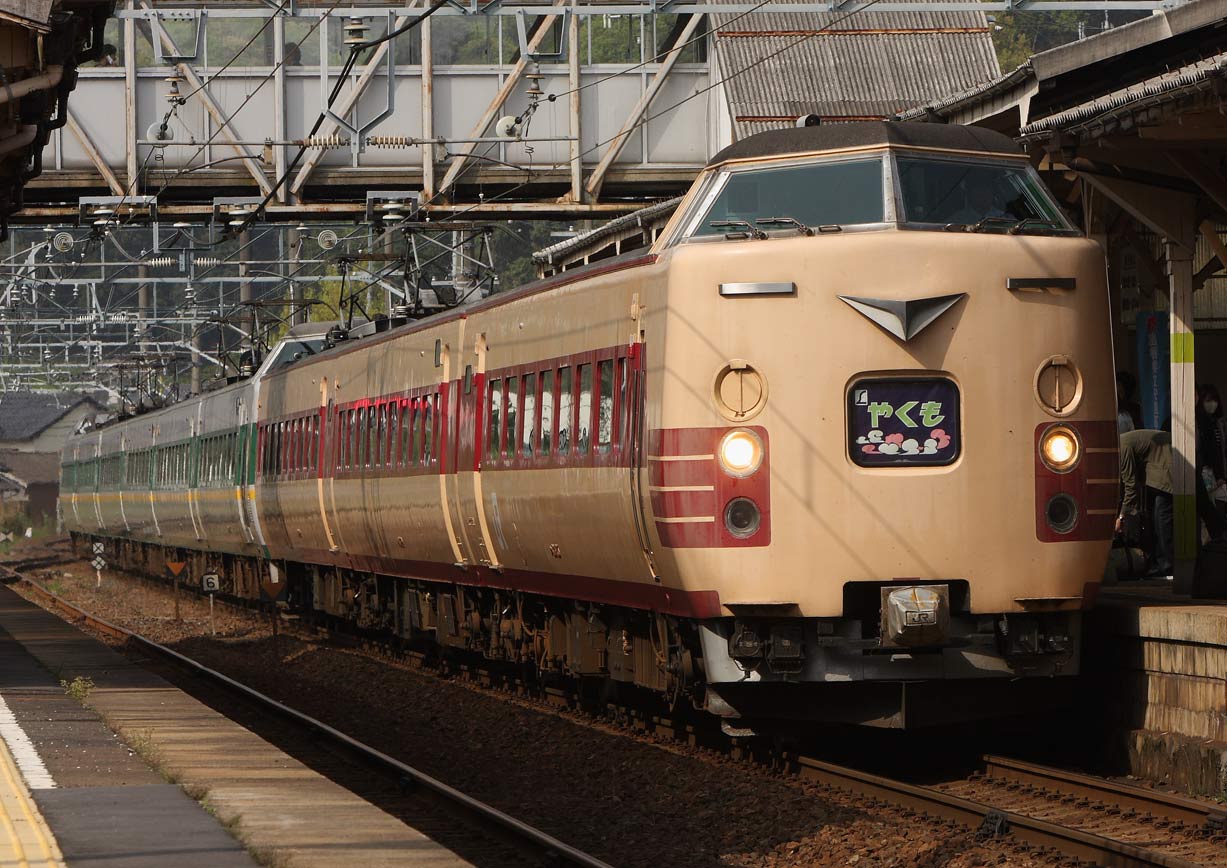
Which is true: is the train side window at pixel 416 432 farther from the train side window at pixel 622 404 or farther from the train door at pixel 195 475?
the train door at pixel 195 475

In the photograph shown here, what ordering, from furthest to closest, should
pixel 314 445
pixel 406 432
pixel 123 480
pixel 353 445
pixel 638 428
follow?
pixel 123 480 → pixel 314 445 → pixel 353 445 → pixel 406 432 → pixel 638 428

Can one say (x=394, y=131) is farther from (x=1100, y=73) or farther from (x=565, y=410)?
(x=565, y=410)

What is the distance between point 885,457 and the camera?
34.8 feet

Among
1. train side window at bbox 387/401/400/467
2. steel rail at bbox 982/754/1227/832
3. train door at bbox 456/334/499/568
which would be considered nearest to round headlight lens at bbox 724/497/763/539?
steel rail at bbox 982/754/1227/832

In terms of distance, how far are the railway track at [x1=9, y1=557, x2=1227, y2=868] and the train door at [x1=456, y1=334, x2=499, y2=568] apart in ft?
11.3

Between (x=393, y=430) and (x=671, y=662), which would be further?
(x=393, y=430)

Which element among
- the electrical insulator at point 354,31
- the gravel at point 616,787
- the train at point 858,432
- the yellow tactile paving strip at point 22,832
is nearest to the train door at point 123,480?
the gravel at point 616,787

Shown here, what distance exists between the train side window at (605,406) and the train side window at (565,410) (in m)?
0.63

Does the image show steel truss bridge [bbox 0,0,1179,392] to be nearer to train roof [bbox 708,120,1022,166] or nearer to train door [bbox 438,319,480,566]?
train door [bbox 438,319,480,566]

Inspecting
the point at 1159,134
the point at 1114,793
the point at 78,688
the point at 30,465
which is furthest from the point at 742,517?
the point at 30,465

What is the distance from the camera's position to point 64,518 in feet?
208

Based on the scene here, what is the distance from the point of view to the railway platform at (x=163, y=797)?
830 centimetres

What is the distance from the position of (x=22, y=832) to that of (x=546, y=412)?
5.89 m

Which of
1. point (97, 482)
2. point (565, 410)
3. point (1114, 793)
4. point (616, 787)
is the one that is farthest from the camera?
point (97, 482)
